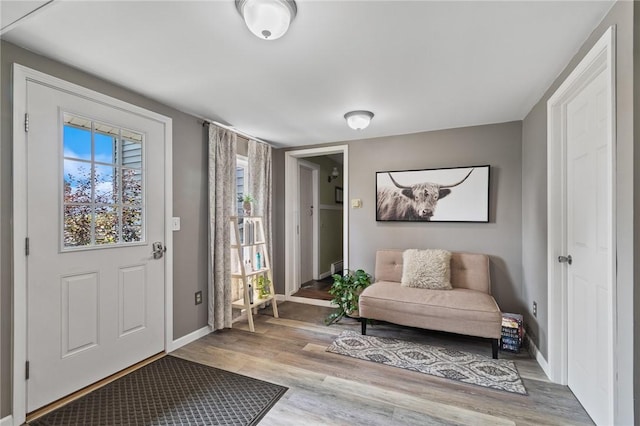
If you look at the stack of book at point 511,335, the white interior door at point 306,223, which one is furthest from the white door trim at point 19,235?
the stack of book at point 511,335

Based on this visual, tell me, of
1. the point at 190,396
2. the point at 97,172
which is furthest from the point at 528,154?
the point at 97,172

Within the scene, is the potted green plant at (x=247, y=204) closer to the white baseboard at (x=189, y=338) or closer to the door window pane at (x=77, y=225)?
the white baseboard at (x=189, y=338)

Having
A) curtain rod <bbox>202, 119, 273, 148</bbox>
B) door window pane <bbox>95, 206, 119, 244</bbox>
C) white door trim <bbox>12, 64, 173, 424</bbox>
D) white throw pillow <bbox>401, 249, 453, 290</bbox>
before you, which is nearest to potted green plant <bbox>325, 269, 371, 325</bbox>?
white throw pillow <bbox>401, 249, 453, 290</bbox>

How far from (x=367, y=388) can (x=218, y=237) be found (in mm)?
1961

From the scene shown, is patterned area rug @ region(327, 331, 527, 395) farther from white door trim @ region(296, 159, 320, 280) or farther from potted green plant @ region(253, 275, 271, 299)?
white door trim @ region(296, 159, 320, 280)

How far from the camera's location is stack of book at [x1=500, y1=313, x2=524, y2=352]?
8.18 ft

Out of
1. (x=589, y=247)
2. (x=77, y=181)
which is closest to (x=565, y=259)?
(x=589, y=247)

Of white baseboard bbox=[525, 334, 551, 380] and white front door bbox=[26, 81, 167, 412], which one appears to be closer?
white front door bbox=[26, 81, 167, 412]

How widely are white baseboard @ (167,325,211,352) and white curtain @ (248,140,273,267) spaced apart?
3.91ft

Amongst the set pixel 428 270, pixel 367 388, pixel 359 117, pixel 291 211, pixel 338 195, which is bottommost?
pixel 367 388

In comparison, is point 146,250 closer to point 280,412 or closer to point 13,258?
point 13,258

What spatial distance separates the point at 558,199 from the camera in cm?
207

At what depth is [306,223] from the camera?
15.8ft

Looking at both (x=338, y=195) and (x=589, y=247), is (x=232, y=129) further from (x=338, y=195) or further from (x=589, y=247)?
(x=589, y=247)
